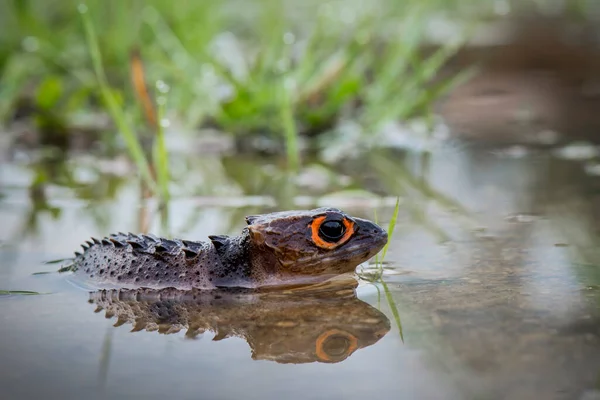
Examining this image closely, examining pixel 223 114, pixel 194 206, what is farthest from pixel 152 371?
pixel 223 114

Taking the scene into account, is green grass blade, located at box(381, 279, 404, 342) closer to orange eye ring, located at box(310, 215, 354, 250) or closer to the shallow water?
the shallow water

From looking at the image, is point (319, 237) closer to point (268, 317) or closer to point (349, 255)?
point (349, 255)

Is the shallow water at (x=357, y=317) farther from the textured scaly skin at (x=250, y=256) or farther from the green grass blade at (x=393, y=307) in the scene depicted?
the textured scaly skin at (x=250, y=256)

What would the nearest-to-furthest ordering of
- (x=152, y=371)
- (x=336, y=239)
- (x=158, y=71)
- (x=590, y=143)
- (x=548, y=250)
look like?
1. (x=152, y=371)
2. (x=336, y=239)
3. (x=548, y=250)
4. (x=590, y=143)
5. (x=158, y=71)

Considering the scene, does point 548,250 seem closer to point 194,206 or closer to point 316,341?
point 316,341

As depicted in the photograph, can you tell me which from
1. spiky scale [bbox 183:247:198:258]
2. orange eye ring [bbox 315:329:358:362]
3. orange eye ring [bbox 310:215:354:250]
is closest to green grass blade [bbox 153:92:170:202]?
spiky scale [bbox 183:247:198:258]

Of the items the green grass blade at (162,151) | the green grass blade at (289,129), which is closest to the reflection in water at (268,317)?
the green grass blade at (162,151)
